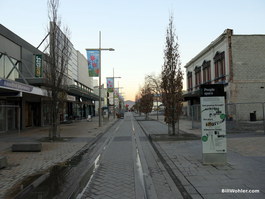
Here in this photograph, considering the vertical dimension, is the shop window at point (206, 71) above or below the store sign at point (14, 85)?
above

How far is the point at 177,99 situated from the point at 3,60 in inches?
582

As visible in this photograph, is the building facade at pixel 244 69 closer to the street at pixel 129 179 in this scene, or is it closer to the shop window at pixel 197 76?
the shop window at pixel 197 76

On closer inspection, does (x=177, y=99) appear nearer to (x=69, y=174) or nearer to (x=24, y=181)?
(x=69, y=174)

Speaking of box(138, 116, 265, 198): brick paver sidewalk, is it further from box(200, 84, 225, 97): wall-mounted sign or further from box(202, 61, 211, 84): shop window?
box(202, 61, 211, 84): shop window

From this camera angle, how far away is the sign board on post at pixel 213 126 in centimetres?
787

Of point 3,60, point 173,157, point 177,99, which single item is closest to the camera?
point 173,157

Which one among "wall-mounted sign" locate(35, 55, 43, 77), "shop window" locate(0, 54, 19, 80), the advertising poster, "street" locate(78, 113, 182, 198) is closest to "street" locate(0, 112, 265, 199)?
"street" locate(78, 113, 182, 198)

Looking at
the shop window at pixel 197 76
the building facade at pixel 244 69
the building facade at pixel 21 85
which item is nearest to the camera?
the building facade at pixel 21 85

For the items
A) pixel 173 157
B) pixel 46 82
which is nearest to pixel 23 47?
pixel 46 82

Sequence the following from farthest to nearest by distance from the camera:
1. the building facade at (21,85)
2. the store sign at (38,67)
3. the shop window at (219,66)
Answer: the shop window at (219,66) → the store sign at (38,67) → the building facade at (21,85)

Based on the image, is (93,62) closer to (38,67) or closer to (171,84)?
(38,67)

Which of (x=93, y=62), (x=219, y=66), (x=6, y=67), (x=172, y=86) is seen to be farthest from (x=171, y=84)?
(x=219, y=66)

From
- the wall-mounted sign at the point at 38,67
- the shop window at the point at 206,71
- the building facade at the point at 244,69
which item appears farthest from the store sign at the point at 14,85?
the shop window at the point at 206,71

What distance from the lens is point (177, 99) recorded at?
1523 cm
